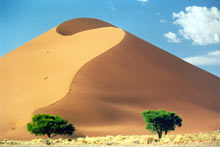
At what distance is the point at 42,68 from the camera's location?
5381 cm

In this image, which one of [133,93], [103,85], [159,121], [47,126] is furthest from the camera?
[133,93]

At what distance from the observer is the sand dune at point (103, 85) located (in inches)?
1574

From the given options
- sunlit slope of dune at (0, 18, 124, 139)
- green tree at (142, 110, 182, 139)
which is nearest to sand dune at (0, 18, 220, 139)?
sunlit slope of dune at (0, 18, 124, 139)

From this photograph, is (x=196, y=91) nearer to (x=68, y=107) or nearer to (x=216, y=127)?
(x=216, y=127)

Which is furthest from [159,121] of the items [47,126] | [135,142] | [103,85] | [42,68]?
[42,68]

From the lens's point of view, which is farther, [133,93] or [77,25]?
[77,25]

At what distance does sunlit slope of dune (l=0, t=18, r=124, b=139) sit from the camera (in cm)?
4182

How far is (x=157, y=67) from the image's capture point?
55.2m

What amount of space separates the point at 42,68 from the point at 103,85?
39.3ft

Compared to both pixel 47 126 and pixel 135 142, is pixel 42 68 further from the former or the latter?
pixel 135 142

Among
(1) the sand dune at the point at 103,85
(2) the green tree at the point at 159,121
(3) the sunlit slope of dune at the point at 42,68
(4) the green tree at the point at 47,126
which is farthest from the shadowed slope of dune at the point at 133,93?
(4) the green tree at the point at 47,126

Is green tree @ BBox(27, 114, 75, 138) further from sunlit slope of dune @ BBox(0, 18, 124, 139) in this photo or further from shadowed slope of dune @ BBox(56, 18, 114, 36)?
shadowed slope of dune @ BBox(56, 18, 114, 36)

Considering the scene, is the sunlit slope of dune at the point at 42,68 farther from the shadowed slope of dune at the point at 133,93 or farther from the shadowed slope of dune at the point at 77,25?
the shadowed slope of dune at the point at 77,25

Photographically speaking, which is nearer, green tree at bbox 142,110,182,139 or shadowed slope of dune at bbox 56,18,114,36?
green tree at bbox 142,110,182,139
